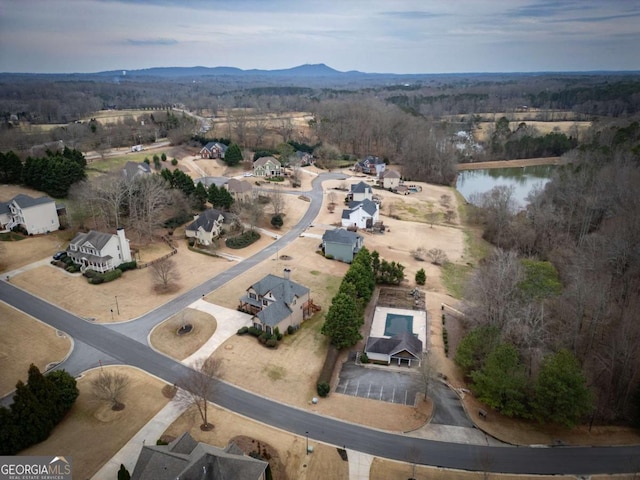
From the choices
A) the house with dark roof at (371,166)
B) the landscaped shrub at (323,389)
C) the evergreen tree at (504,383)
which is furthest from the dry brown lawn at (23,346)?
the house with dark roof at (371,166)

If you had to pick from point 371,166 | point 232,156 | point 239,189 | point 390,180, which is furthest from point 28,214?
point 371,166

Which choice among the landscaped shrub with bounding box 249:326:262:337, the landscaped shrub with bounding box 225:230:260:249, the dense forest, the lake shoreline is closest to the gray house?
the landscaped shrub with bounding box 225:230:260:249

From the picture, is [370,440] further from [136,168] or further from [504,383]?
[136,168]

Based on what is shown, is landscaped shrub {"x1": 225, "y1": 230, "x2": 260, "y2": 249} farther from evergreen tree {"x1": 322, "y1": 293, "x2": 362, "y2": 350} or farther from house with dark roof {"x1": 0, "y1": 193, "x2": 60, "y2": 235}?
evergreen tree {"x1": 322, "y1": 293, "x2": 362, "y2": 350}

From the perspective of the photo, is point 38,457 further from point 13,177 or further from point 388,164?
point 388,164

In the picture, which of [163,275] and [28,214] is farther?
[28,214]
